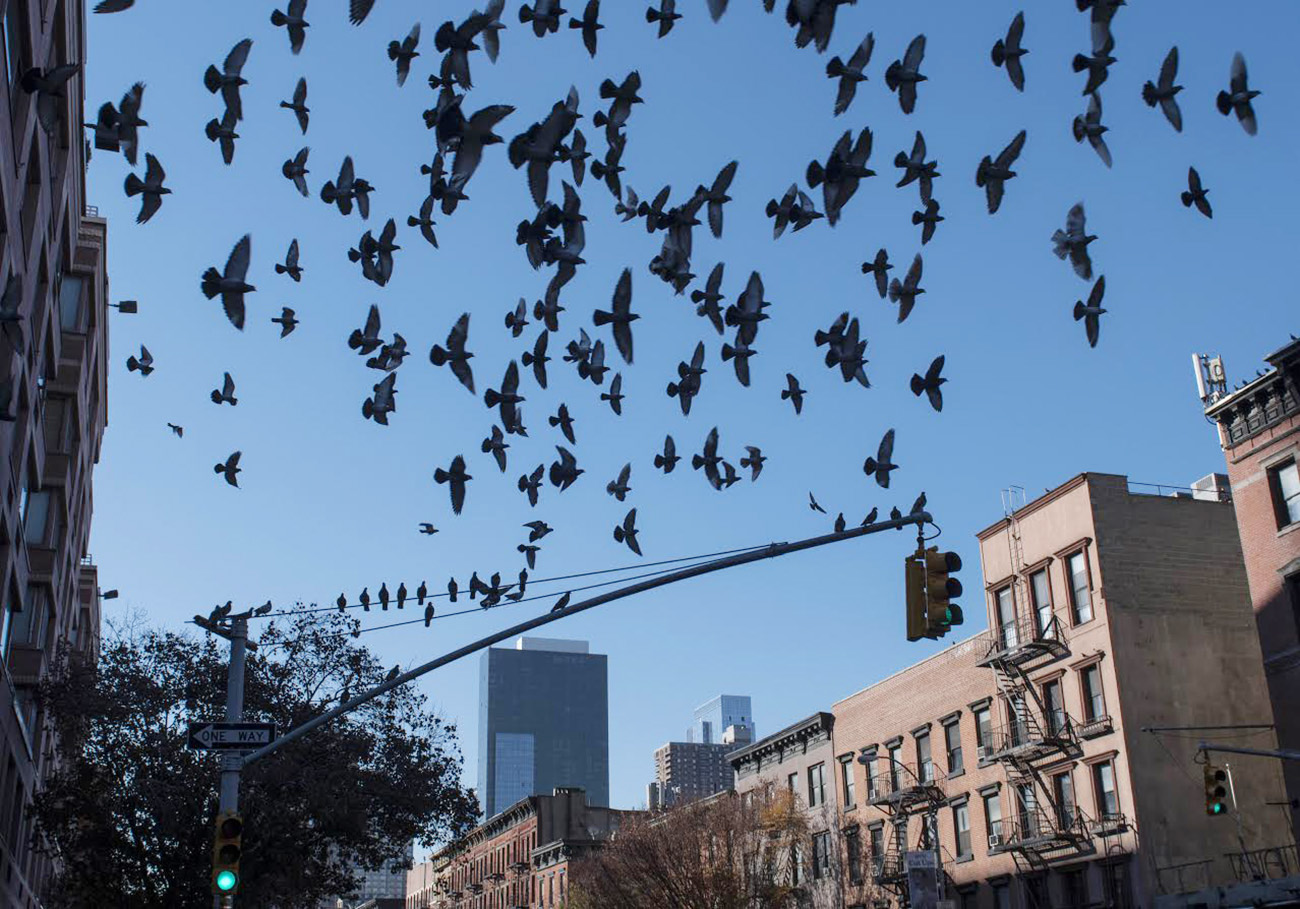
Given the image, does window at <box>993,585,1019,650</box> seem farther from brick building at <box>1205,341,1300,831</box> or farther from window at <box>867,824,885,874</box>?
brick building at <box>1205,341,1300,831</box>

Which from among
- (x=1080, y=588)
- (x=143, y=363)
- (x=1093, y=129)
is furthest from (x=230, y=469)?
(x=1080, y=588)

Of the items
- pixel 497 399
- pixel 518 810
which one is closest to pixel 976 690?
pixel 497 399

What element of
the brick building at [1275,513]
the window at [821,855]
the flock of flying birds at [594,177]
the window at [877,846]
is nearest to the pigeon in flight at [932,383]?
the flock of flying birds at [594,177]

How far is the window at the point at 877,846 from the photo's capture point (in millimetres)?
53769

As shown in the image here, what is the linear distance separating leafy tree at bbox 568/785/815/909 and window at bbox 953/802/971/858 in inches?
271

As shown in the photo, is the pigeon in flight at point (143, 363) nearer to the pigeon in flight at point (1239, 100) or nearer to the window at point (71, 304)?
the pigeon in flight at point (1239, 100)

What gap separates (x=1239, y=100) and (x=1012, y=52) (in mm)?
1266

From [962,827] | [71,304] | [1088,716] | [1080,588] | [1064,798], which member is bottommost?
[962,827]

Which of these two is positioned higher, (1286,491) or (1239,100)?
(1286,491)

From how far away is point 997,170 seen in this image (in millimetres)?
8078

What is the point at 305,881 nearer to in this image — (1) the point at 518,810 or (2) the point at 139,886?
(2) the point at 139,886

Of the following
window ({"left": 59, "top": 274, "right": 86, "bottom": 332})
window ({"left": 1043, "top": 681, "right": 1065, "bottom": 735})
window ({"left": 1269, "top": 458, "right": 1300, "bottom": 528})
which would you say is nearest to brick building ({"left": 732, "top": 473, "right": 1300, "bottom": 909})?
window ({"left": 1043, "top": 681, "right": 1065, "bottom": 735})

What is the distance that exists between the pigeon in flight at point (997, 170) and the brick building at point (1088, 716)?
37.1m

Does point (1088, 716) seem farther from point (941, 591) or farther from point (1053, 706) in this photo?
point (941, 591)
